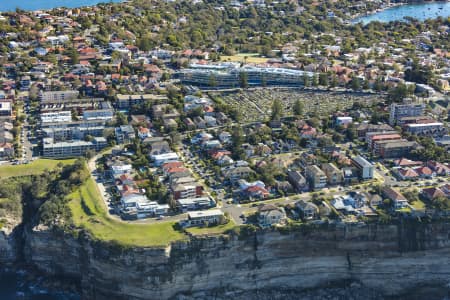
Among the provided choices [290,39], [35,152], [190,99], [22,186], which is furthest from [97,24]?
[22,186]

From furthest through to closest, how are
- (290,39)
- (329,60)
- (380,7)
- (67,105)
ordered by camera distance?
(380,7) < (290,39) < (329,60) < (67,105)

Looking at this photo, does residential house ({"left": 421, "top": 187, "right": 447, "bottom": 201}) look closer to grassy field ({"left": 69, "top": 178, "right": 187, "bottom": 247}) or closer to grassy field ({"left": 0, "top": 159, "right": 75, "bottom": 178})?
grassy field ({"left": 69, "top": 178, "right": 187, "bottom": 247})

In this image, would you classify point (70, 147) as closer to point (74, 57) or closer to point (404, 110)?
point (74, 57)

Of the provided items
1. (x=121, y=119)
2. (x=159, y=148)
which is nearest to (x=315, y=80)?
(x=121, y=119)

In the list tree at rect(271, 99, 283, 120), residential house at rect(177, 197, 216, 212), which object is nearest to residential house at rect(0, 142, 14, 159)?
residential house at rect(177, 197, 216, 212)

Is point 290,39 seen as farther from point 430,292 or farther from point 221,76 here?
point 430,292

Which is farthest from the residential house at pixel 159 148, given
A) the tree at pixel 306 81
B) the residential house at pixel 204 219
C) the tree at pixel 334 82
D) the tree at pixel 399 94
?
the tree at pixel 334 82
